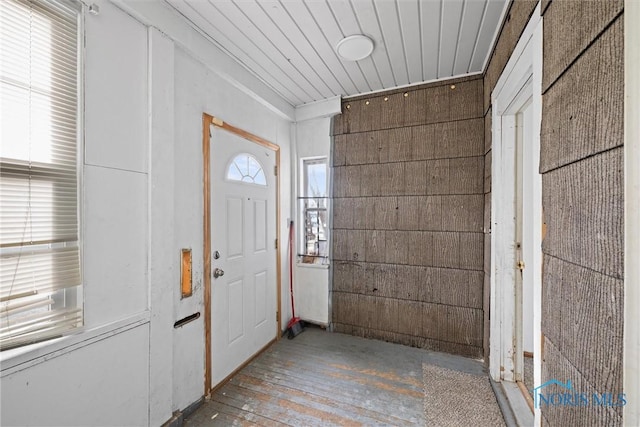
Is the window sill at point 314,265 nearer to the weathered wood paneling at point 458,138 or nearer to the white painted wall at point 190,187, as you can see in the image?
the white painted wall at point 190,187

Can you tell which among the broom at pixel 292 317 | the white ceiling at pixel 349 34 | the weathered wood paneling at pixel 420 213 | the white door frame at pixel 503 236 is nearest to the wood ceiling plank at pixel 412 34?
the white ceiling at pixel 349 34

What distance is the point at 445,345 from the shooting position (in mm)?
2574

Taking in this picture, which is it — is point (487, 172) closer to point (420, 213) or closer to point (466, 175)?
point (466, 175)

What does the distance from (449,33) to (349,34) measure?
2.35 ft

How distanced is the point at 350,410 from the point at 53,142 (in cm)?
231

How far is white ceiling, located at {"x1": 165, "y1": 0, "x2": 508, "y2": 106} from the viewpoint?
1.65m

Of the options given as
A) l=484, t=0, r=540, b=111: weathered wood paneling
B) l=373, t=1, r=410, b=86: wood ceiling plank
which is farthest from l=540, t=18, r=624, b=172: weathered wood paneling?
l=373, t=1, r=410, b=86: wood ceiling plank

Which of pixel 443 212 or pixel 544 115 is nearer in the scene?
pixel 544 115

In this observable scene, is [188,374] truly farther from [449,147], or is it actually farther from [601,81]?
[449,147]

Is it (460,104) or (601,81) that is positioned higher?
(460,104)

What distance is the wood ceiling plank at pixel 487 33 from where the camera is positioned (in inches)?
64.6

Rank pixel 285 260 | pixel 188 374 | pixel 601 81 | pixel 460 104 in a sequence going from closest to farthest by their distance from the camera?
pixel 601 81, pixel 188 374, pixel 460 104, pixel 285 260

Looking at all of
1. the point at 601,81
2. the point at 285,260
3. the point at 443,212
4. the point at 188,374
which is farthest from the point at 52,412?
the point at 443,212

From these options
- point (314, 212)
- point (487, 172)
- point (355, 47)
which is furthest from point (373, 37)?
point (314, 212)
